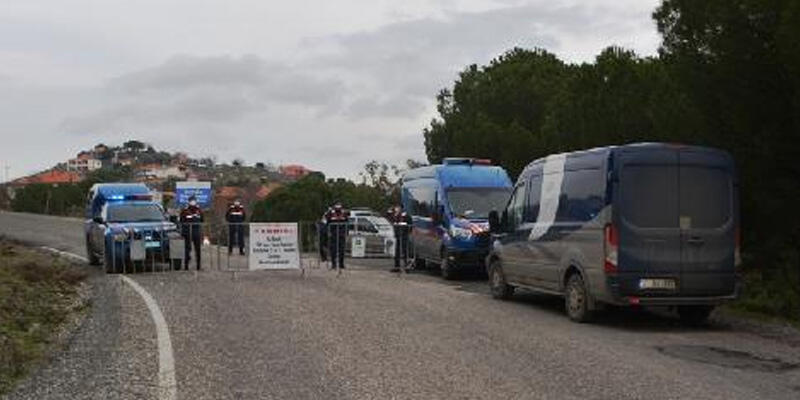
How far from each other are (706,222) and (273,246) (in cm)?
1057

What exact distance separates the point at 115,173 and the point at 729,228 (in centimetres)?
8093

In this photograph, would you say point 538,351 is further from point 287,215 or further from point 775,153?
point 287,215

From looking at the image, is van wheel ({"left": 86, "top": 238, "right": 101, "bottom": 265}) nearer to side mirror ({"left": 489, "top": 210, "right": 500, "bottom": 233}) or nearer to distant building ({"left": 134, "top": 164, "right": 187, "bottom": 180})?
side mirror ({"left": 489, "top": 210, "right": 500, "bottom": 233})

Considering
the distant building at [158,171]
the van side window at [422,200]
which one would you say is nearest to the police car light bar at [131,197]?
the van side window at [422,200]

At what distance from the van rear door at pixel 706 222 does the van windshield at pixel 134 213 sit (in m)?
14.7

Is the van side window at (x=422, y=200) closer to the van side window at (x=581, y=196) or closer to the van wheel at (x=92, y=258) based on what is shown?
the van side window at (x=581, y=196)

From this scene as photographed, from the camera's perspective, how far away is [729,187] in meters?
12.9

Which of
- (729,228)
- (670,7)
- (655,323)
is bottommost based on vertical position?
(655,323)

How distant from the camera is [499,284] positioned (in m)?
16.5

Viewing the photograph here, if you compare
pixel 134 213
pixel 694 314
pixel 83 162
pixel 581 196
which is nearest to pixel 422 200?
pixel 134 213

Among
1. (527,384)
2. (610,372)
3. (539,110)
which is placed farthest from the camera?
(539,110)

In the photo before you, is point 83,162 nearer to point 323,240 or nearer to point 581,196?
point 323,240

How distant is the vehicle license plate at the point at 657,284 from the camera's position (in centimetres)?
1254

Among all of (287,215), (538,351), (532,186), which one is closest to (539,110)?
(532,186)
